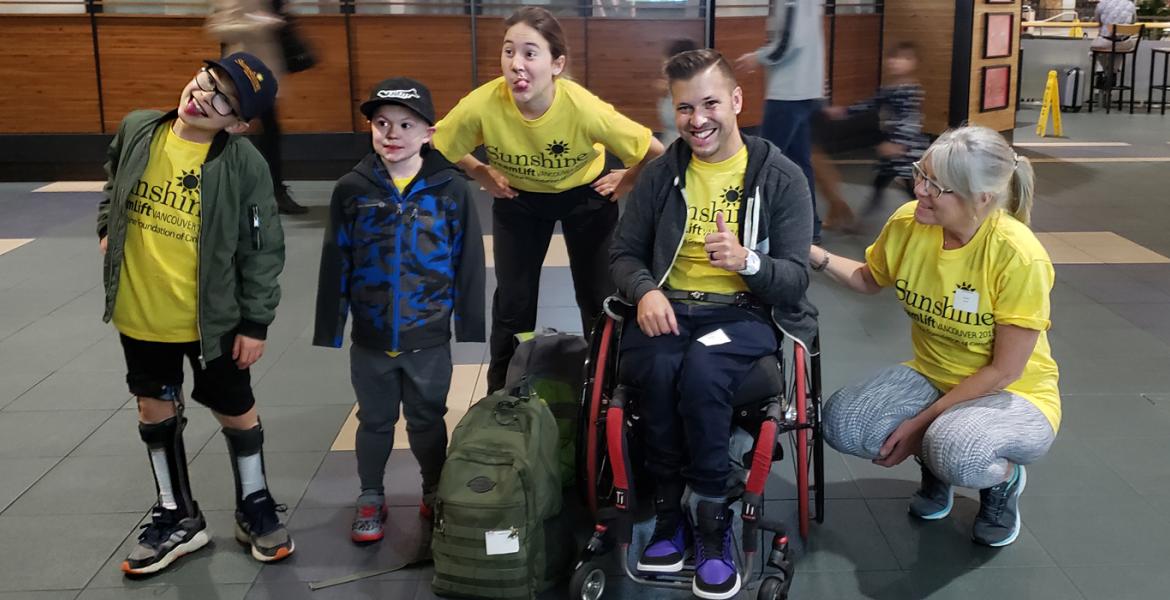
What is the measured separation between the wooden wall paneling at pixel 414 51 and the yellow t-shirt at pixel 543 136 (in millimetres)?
5160

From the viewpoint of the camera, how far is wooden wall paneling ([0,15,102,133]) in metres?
7.92

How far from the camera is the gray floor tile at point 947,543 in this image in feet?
8.32

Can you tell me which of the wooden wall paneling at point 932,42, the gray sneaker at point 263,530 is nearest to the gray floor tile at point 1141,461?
the gray sneaker at point 263,530

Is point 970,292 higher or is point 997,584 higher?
point 970,292

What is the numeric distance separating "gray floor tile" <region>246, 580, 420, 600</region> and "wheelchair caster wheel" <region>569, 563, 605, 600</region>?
39 centimetres

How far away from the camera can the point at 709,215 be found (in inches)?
99.5

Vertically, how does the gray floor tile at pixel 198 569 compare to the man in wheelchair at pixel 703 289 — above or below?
below

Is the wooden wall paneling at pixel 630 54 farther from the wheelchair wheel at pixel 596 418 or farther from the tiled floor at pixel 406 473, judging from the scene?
the wheelchair wheel at pixel 596 418

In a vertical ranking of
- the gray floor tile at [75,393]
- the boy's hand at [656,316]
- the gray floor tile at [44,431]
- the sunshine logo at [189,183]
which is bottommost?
the gray floor tile at [44,431]

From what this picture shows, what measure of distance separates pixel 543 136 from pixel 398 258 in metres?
0.62

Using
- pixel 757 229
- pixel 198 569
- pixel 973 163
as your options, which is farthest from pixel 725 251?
pixel 198 569

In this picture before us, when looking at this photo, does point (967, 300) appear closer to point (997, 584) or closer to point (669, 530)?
point (997, 584)

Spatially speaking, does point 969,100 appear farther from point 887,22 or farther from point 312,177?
point 312,177

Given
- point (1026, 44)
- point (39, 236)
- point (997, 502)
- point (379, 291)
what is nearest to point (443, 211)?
point (379, 291)
